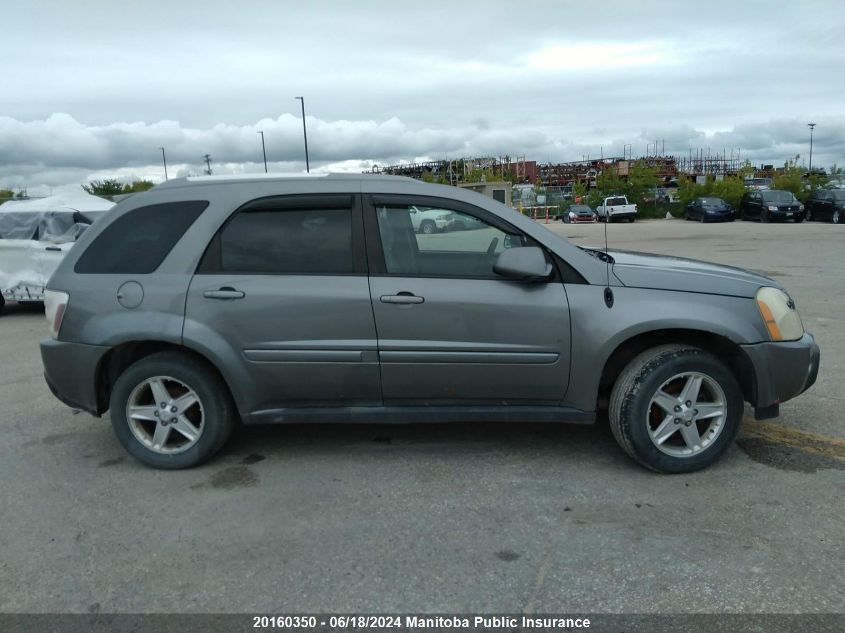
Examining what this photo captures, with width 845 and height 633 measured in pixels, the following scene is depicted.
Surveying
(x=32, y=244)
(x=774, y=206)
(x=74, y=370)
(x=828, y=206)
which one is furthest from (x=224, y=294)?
(x=774, y=206)

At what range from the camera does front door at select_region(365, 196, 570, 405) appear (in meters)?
3.75

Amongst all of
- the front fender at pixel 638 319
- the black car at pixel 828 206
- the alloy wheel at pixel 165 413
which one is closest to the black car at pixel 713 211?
the black car at pixel 828 206

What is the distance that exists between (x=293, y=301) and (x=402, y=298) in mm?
621

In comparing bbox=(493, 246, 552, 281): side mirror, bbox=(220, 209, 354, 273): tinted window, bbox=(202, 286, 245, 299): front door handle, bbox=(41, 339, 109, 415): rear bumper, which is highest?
bbox=(220, 209, 354, 273): tinted window

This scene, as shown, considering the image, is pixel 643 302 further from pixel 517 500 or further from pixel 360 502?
pixel 360 502

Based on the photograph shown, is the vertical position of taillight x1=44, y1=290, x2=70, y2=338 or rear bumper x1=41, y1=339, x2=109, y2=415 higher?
taillight x1=44, y1=290, x2=70, y2=338

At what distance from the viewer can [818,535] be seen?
3.11 m

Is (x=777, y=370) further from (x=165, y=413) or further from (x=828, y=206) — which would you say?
(x=828, y=206)

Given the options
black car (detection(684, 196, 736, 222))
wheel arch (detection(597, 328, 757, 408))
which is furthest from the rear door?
black car (detection(684, 196, 736, 222))

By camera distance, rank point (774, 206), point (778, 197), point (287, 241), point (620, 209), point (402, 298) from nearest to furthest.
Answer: point (402, 298), point (287, 241), point (774, 206), point (778, 197), point (620, 209)

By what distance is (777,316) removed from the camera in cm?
379

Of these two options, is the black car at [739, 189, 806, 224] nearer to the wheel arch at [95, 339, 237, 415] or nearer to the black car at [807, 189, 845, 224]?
the black car at [807, 189, 845, 224]

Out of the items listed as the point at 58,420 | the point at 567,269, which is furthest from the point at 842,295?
the point at 58,420

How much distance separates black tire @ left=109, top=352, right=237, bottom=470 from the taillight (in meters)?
0.50
